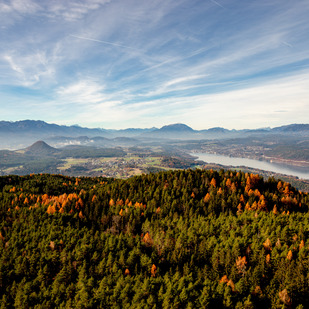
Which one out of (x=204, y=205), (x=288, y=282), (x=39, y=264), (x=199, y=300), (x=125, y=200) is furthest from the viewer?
(x=125, y=200)

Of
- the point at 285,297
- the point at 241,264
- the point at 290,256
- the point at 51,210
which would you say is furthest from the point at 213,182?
the point at 51,210

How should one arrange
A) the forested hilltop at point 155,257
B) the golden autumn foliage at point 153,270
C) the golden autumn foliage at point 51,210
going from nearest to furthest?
the forested hilltop at point 155,257 < the golden autumn foliage at point 153,270 < the golden autumn foliage at point 51,210

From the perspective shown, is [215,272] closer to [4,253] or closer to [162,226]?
[162,226]

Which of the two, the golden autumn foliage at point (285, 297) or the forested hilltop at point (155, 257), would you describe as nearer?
the golden autumn foliage at point (285, 297)

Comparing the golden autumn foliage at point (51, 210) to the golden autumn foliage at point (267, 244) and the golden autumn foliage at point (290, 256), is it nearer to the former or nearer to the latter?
the golden autumn foliage at point (267, 244)

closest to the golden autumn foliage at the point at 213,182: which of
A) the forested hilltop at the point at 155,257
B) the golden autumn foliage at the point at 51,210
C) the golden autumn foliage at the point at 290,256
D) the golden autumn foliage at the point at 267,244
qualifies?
the forested hilltop at the point at 155,257

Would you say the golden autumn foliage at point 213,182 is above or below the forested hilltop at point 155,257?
above

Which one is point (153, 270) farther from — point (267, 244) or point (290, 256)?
point (290, 256)

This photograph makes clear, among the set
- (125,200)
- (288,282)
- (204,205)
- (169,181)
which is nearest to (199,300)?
(288,282)
